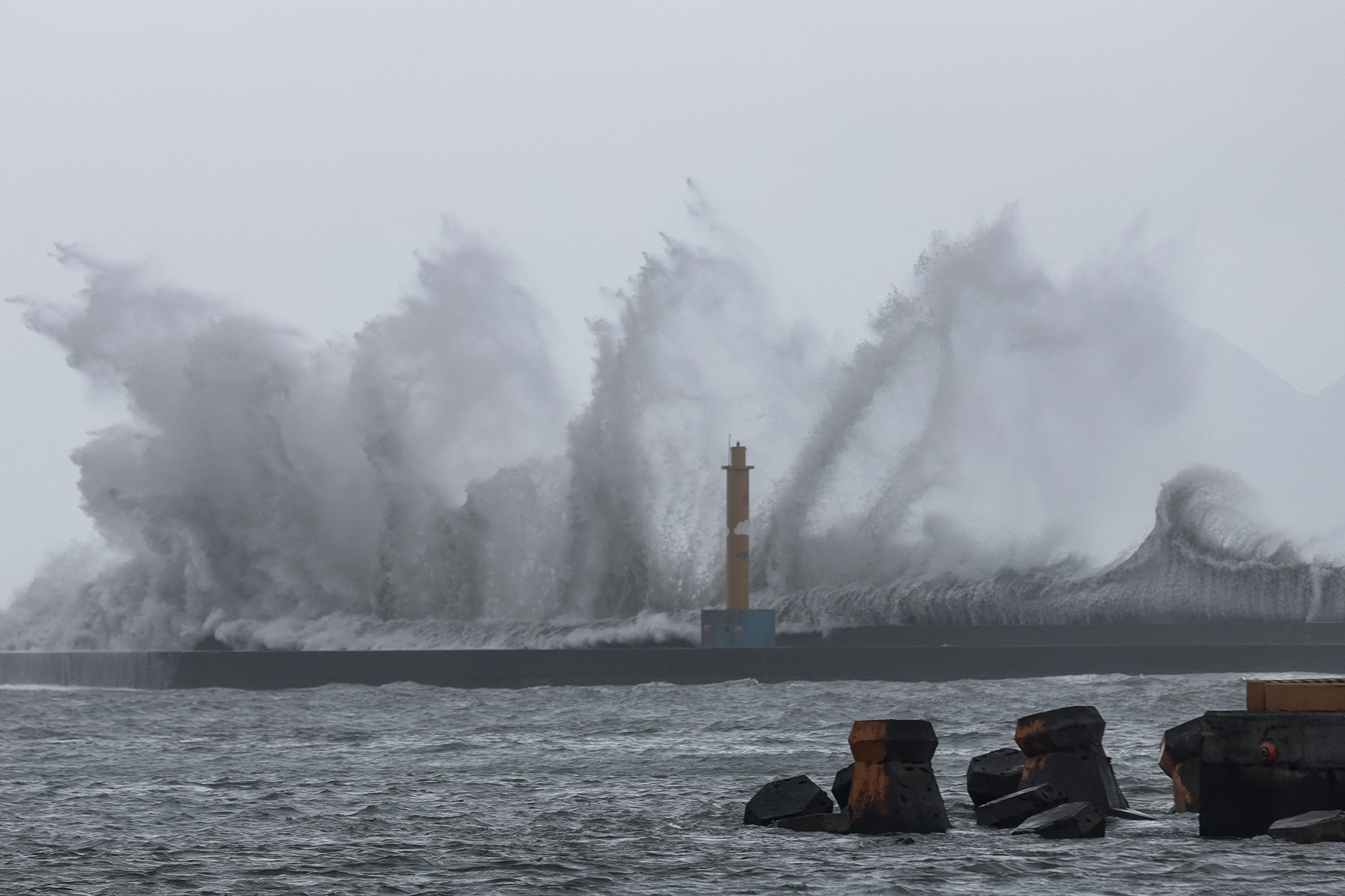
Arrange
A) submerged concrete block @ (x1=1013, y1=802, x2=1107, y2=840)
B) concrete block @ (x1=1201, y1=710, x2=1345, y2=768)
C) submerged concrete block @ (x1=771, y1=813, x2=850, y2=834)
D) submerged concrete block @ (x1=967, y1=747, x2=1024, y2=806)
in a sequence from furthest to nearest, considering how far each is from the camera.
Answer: submerged concrete block @ (x1=967, y1=747, x2=1024, y2=806) → submerged concrete block @ (x1=771, y1=813, x2=850, y2=834) → submerged concrete block @ (x1=1013, y1=802, x2=1107, y2=840) → concrete block @ (x1=1201, y1=710, x2=1345, y2=768)

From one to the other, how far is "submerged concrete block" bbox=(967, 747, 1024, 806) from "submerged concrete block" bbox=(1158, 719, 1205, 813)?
1254 millimetres

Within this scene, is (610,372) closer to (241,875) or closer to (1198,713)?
(1198,713)

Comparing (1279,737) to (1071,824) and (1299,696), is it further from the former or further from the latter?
(1071,824)

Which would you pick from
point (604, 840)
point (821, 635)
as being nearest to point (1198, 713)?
point (604, 840)

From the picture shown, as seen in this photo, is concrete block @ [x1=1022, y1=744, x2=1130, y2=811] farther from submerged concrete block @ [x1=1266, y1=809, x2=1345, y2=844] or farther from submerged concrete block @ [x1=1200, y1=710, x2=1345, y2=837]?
submerged concrete block @ [x1=1266, y1=809, x2=1345, y2=844]

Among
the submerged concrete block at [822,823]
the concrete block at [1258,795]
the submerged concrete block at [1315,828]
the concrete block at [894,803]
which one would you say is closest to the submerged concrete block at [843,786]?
the submerged concrete block at [822,823]

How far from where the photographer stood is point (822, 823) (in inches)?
484

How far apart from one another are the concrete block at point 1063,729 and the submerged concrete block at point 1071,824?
0.75m

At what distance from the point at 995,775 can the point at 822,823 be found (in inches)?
69.8

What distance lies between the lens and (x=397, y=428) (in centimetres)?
4338

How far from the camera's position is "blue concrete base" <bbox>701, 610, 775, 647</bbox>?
3662 cm

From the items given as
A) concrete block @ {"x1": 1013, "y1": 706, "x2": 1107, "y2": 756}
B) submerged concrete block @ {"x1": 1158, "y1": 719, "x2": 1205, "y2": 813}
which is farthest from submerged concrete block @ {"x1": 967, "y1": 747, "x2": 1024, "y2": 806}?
submerged concrete block @ {"x1": 1158, "y1": 719, "x2": 1205, "y2": 813}

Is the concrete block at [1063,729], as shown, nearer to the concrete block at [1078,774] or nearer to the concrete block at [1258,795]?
the concrete block at [1078,774]

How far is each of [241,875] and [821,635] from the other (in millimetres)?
27645
